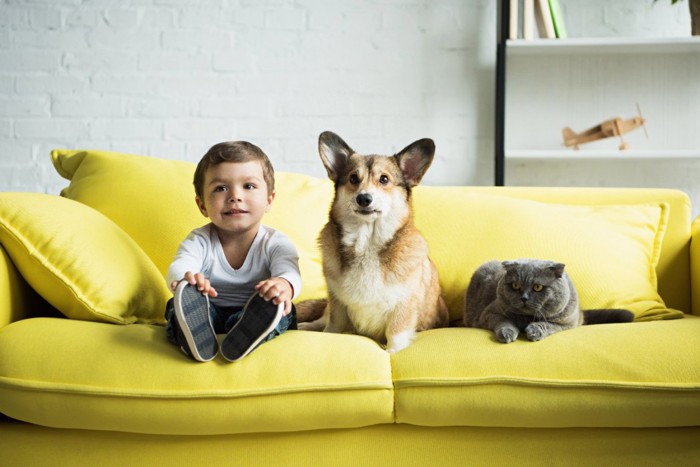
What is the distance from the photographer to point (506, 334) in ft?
4.94

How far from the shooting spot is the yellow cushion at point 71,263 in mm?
1583

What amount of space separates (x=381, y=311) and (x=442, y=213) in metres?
0.58

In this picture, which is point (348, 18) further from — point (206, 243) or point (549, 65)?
point (206, 243)

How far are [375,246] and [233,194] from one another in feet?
1.33

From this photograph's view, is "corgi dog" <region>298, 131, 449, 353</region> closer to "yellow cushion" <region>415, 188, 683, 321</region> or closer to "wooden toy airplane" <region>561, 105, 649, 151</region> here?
"yellow cushion" <region>415, 188, 683, 321</region>

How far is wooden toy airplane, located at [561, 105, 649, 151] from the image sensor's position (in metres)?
3.07

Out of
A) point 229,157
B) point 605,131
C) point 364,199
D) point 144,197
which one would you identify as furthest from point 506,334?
point 605,131

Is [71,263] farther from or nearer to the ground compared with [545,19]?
nearer to the ground

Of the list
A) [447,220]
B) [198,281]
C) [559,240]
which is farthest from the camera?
[447,220]

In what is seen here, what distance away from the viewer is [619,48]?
3014mm

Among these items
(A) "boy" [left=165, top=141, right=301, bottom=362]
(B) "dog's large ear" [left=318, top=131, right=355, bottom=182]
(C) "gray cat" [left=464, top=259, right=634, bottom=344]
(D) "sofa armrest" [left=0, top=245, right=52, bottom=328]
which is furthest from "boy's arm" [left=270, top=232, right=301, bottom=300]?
(D) "sofa armrest" [left=0, top=245, right=52, bottom=328]

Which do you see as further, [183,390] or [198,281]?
[198,281]

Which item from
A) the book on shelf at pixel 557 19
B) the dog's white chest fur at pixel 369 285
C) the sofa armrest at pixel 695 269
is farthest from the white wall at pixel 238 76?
the dog's white chest fur at pixel 369 285

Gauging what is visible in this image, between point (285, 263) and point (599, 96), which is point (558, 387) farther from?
point (599, 96)
